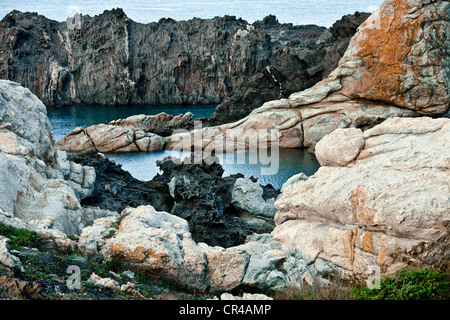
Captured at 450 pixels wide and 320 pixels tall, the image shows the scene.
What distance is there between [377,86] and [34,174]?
39907 mm

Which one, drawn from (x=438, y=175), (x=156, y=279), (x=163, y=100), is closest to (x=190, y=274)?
(x=156, y=279)

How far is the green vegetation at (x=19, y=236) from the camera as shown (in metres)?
11.4

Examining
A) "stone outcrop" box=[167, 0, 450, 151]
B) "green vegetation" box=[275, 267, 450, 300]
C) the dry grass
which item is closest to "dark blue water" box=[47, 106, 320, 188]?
"stone outcrop" box=[167, 0, 450, 151]

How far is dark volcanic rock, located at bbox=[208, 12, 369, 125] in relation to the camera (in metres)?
59.7

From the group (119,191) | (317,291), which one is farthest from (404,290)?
(119,191)

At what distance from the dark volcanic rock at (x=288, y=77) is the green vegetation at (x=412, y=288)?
51765 mm

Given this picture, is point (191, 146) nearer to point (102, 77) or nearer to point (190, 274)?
point (190, 274)

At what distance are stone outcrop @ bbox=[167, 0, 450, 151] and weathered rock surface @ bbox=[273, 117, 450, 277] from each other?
32.5 m

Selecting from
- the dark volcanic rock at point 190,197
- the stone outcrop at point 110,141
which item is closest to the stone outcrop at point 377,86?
the stone outcrop at point 110,141

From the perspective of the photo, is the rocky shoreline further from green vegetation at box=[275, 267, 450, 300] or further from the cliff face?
the cliff face

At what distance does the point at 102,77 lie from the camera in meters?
112

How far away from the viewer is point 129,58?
114 meters

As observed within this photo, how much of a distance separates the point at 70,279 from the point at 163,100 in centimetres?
10773

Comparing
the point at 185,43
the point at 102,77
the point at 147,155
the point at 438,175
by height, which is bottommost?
the point at 147,155
